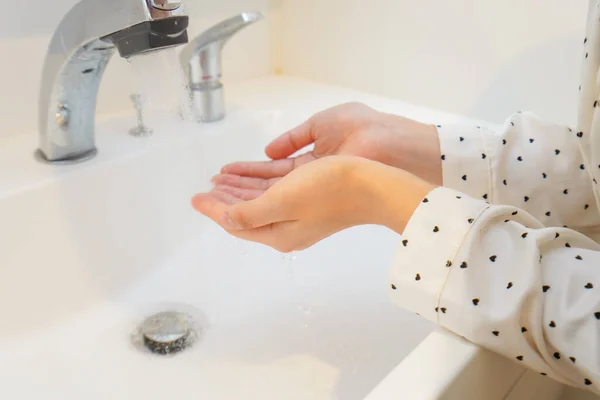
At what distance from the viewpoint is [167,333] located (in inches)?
22.3

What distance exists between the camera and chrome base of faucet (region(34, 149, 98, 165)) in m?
0.57

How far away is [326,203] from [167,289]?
0.91 feet

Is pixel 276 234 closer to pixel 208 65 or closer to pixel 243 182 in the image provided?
pixel 243 182

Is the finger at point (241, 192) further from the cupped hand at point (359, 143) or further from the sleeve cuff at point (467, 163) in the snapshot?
the sleeve cuff at point (467, 163)

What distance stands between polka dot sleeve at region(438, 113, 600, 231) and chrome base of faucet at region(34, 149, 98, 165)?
0.36 m

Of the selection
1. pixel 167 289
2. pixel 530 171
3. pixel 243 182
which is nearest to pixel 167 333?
pixel 167 289

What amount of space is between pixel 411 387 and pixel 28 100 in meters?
0.51

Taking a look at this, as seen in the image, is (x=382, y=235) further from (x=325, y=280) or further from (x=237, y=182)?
(x=237, y=182)

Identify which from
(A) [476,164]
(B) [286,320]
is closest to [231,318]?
(B) [286,320]

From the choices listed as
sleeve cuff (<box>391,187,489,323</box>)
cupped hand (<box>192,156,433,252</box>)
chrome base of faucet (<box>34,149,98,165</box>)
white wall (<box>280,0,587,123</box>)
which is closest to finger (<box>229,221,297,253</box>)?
cupped hand (<box>192,156,433,252</box>)

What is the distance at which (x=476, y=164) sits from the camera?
525mm

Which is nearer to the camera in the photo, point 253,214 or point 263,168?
point 253,214

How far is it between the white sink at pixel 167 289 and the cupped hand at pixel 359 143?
116mm

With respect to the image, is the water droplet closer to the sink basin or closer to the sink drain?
the sink basin
